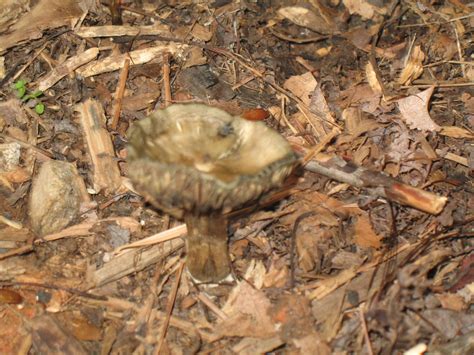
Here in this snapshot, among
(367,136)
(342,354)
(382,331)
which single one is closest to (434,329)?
(382,331)

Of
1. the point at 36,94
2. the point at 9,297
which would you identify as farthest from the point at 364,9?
the point at 9,297

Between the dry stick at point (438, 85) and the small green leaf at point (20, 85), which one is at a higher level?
the small green leaf at point (20, 85)

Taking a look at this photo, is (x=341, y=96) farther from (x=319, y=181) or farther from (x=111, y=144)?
(x=111, y=144)

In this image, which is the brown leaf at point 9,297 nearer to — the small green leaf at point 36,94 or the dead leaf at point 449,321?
the small green leaf at point 36,94

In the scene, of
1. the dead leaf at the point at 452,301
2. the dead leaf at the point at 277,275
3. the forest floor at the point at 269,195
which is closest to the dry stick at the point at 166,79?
the forest floor at the point at 269,195

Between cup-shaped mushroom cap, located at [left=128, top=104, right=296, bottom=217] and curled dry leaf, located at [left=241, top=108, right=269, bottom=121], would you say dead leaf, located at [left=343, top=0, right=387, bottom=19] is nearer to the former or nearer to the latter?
curled dry leaf, located at [left=241, top=108, right=269, bottom=121]

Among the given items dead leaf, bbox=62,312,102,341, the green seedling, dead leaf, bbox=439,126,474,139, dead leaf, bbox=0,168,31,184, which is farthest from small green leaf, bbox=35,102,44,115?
dead leaf, bbox=439,126,474,139

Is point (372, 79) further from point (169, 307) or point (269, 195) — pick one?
point (169, 307)
